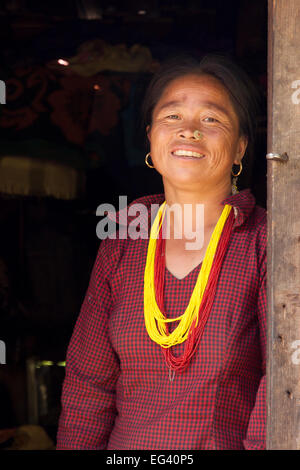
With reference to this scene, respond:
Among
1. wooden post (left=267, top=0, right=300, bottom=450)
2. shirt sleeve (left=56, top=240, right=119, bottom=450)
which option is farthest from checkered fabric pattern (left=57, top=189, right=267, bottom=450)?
wooden post (left=267, top=0, right=300, bottom=450)

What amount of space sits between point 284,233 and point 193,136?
642mm

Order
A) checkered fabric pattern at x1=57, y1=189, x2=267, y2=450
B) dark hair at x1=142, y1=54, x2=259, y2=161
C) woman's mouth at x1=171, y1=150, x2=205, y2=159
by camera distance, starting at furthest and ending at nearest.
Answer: dark hair at x1=142, y1=54, x2=259, y2=161, woman's mouth at x1=171, y1=150, x2=205, y2=159, checkered fabric pattern at x1=57, y1=189, x2=267, y2=450

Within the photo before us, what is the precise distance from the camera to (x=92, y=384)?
2.50 metres

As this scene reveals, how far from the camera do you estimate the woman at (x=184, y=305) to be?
7.20ft

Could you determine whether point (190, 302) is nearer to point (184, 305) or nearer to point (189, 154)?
point (184, 305)

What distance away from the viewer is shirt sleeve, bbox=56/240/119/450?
97.3 inches

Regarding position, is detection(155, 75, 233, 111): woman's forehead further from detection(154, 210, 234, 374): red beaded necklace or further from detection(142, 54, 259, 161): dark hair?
detection(154, 210, 234, 374): red beaded necklace

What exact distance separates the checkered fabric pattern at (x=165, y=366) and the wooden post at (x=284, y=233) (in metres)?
0.24

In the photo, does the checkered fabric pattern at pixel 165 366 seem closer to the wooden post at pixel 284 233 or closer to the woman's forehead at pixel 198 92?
the wooden post at pixel 284 233

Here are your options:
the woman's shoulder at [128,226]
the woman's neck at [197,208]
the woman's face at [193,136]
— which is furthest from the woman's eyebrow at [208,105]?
the woman's shoulder at [128,226]

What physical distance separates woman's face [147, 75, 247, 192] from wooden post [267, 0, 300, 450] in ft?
1.69

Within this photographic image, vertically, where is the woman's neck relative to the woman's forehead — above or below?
below

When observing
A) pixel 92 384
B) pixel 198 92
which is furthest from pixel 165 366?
pixel 198 92
